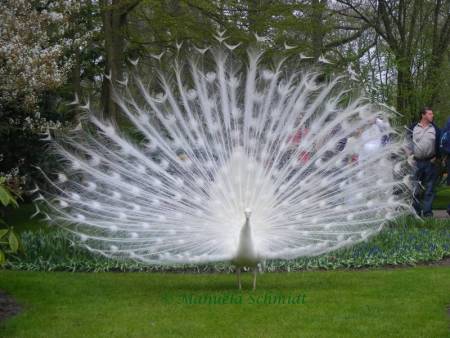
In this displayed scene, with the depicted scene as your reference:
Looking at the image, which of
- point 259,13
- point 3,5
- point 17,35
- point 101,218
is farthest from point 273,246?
point 259,13

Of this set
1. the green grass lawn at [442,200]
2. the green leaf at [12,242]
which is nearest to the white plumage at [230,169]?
the green leaf at [12,242]

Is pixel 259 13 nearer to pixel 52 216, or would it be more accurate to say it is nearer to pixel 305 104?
pixel 305 104

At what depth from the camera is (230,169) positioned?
7.48m

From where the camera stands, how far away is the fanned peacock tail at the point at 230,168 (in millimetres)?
7367

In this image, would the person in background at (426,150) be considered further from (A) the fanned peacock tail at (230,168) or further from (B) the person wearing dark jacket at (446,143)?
(A) the fanned peacock tail at (230,168)

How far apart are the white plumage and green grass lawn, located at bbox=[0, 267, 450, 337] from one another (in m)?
0.52

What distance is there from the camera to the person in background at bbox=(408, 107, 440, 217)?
40.4ft

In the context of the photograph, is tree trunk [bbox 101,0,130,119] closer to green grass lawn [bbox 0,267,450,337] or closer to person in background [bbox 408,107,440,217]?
person in background [bbox 408,107,440,217]

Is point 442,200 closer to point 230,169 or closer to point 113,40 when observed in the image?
point 113,40

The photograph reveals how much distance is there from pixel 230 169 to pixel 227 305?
4.73 ft

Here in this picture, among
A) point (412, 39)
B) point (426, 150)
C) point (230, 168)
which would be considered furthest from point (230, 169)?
point (412, 39)

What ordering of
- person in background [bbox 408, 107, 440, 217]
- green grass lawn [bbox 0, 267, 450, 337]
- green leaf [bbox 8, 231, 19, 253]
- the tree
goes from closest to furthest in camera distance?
green leaf [bbox 8, 231, 19, 253]
green grass lawn [bbox 0, 267, 450, 337]
person in background [bbox 408, 107, 440, 217]
the tree

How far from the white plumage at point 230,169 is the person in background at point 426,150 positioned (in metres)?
4.35

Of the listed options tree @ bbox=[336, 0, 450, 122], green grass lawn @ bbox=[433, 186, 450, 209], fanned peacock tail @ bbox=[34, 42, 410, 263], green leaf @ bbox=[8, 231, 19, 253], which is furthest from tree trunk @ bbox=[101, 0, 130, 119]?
green grass lawn @ bbox=[433, 186, 450, 209]
